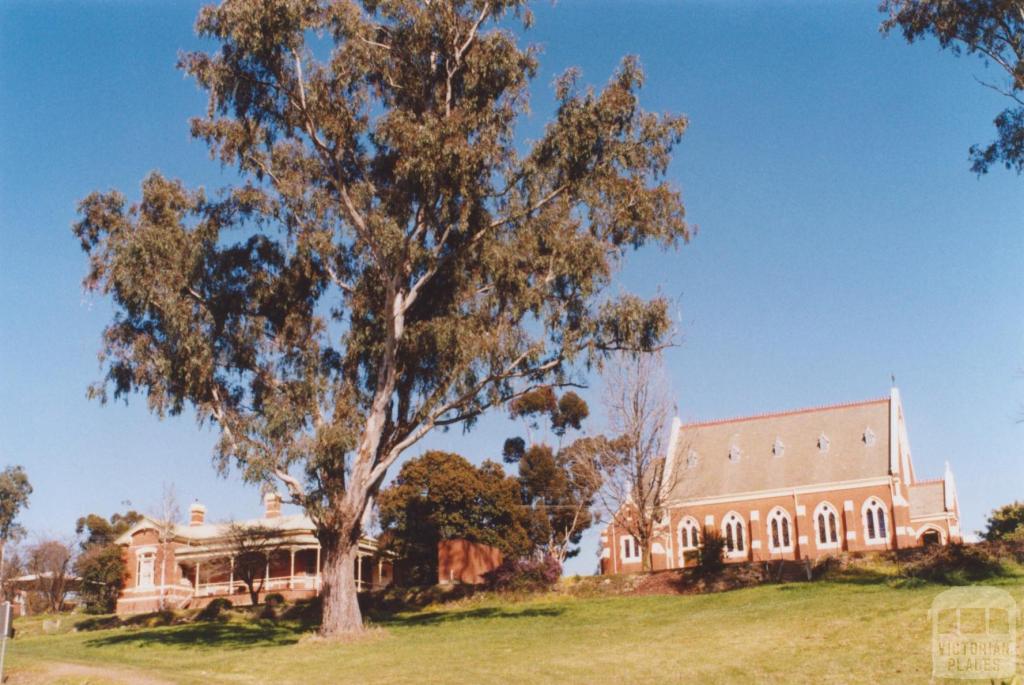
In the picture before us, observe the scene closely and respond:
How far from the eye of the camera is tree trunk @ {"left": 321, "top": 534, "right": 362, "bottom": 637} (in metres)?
24.1

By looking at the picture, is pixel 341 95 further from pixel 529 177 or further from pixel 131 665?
pixel 131 665

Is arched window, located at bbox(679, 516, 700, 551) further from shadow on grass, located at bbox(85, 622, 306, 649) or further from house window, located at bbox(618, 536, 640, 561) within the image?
shadow on grass, located at bbox(85, 622, 306, 649)

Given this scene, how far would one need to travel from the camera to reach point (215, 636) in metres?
27.8

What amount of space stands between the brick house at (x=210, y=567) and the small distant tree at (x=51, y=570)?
21.3 feet

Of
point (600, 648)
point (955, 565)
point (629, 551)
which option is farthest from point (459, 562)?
point (600, 648)

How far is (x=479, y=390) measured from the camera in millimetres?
25312

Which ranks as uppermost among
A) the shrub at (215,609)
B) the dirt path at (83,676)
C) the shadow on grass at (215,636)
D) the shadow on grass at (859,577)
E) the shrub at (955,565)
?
the shrub at (955,565)

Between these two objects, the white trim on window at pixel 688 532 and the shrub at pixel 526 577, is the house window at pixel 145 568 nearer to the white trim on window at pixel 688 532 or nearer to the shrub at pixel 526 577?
the shrub at pixel 526 577

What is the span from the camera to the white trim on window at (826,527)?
53.3m

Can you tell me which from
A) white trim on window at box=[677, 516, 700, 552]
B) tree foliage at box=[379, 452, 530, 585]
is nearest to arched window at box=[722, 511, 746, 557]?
white trim on window at box=[677, 516, 700, 552]

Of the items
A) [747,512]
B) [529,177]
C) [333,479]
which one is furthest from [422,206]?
[747,512]

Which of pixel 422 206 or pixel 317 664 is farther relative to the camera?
pixel 422 206

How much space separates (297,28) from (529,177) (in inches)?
290

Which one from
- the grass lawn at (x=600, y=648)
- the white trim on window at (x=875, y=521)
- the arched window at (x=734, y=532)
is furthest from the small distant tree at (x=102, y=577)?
the white trim on window at (x=875, y=521)
